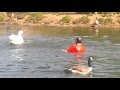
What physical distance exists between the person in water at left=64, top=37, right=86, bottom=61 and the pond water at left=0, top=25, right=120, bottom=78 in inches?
2.6

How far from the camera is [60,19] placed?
756cm

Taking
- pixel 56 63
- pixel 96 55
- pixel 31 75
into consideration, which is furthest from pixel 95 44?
pixel 31 75

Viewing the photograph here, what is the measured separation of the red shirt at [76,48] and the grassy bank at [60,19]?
1.04ft

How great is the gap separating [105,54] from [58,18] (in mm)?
875

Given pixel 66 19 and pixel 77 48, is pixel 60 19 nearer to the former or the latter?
pixel 66 19

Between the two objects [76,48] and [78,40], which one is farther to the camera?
[76,48]

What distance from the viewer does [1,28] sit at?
23.9ft

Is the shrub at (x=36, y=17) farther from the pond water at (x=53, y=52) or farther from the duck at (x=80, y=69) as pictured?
the duck at (x=80, y=69)

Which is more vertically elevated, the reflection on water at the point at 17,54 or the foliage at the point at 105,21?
the foliage at the point at 105,21

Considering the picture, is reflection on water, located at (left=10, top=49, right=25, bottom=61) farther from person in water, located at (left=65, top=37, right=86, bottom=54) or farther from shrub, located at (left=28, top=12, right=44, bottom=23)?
person in water, located at (left=65, top=37, right=86, bottom=54)

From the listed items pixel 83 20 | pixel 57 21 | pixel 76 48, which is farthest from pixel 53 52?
pixel 83 20

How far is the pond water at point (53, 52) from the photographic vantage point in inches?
281

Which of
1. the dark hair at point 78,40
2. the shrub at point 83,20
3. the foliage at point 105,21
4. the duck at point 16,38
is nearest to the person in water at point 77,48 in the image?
the dark hair at point 78,40

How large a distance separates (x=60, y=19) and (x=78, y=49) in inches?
21.1
